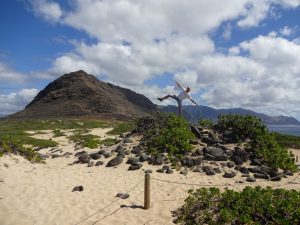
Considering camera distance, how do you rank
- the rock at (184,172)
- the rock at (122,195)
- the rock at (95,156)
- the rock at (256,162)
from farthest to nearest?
the rock at (95,156), the rock at (256,162), the rock at (184,172), the rock at (122,195)

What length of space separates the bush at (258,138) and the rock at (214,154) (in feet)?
6.43

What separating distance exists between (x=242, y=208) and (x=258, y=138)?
35.3ft

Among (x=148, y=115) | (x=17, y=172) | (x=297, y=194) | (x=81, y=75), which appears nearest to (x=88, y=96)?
(x=81, y=75)

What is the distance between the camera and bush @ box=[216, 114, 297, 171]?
1911cm

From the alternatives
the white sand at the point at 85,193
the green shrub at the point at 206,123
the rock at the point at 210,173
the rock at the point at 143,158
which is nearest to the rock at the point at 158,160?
the white sand at the point at 85,193

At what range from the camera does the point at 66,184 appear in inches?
610

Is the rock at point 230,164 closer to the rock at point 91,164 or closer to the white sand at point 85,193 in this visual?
the white sand at point 85,193

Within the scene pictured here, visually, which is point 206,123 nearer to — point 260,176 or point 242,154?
point 242,154

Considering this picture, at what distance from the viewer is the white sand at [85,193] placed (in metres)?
11.6

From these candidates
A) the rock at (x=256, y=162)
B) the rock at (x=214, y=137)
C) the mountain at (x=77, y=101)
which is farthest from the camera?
the mountain at (x=77, y=101)

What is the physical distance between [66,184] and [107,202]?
10.2ft

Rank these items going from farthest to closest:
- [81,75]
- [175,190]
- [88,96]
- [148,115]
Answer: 1. [81,75]
2. [88,96]
3. [148,115]
4. [175,190]

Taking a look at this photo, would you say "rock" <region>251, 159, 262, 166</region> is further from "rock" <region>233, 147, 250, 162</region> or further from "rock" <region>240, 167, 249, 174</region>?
"rock" <region>240, 167, 249, 174</region>

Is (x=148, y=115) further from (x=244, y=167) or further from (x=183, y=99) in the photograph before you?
(x=244, y=167)
